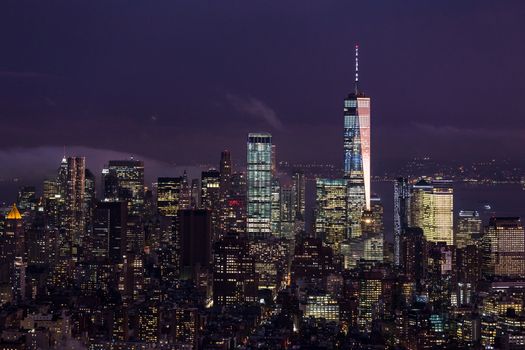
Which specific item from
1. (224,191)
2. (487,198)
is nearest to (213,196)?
(224,191)

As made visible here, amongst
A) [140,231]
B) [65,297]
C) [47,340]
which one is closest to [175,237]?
[140,231]

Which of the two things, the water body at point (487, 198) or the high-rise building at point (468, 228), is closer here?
the water body at point (487, 198)

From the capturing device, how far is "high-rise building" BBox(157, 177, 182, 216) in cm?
2438

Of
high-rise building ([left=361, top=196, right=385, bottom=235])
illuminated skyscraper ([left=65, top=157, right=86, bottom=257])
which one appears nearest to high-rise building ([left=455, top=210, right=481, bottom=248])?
high-rise building ([left=361, top=196, right=385, bottom=235])

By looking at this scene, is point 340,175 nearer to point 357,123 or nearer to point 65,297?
point 357,123

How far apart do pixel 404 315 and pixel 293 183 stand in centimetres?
904

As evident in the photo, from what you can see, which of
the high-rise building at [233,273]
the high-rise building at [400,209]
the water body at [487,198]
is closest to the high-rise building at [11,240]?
the high-rise building at [233,273]

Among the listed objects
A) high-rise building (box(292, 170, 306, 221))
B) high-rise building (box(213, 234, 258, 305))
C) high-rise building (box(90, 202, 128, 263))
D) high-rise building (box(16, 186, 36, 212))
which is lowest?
high-rise building (box(213, 234, 258, 305))

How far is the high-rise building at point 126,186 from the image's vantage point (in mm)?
22264

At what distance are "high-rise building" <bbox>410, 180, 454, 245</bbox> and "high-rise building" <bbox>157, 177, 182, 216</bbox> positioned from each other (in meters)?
4.59

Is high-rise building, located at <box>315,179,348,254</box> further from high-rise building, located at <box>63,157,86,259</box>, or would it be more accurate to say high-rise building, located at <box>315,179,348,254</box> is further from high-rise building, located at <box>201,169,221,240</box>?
high-rise building, located at <box>63,157,86,259</box>

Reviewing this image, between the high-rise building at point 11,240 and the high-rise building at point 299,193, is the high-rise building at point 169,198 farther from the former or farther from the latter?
the high-rise building at point 11,240

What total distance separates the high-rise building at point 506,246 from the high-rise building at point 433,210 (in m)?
1.00

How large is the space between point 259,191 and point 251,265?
5319 mm
